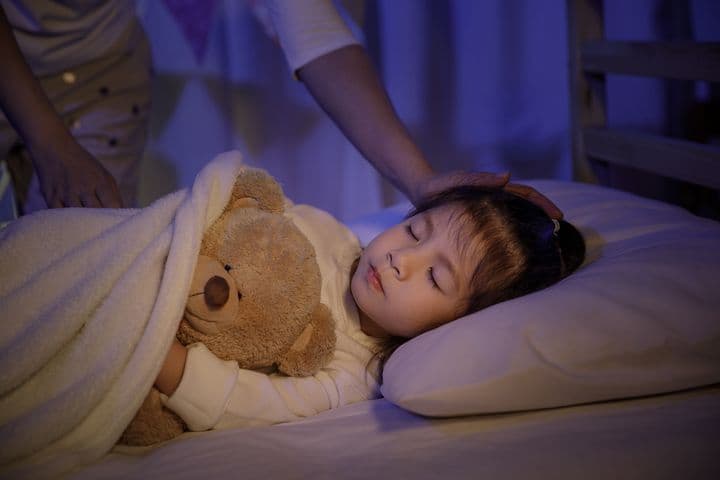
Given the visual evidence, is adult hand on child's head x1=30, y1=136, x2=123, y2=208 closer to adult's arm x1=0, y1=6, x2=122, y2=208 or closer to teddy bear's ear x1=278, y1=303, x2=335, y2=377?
adult's arm x1=0, y1=6, x2=122, y2=208

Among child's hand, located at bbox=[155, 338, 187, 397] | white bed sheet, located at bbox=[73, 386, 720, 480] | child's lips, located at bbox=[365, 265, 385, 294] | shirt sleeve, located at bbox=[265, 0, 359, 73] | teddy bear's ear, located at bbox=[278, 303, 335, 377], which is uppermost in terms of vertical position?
shirt sleeve, located at bbox=[265, 0, 359, 73]

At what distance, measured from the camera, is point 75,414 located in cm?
76

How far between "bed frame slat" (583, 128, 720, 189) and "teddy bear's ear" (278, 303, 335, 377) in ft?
2.43

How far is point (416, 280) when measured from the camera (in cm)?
101

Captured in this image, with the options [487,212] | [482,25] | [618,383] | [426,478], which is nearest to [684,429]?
[618,383]

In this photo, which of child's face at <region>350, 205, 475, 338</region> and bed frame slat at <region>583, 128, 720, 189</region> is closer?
child's face at <region>350, 205, 475, 338</region>

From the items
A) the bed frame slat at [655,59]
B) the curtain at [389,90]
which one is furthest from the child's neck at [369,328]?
the curtain at [389,90]

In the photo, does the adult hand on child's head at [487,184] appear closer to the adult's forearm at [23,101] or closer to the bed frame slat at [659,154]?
the bed frame slat at [659,154]

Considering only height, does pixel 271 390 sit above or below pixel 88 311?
below

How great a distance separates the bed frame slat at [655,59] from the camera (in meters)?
1.16

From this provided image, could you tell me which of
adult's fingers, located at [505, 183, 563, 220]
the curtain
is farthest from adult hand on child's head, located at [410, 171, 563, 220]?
the curtain

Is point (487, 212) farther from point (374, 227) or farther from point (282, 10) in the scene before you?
point (282, 10)

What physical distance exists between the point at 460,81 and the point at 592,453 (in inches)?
57.1

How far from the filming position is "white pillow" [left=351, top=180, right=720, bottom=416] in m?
0.79
